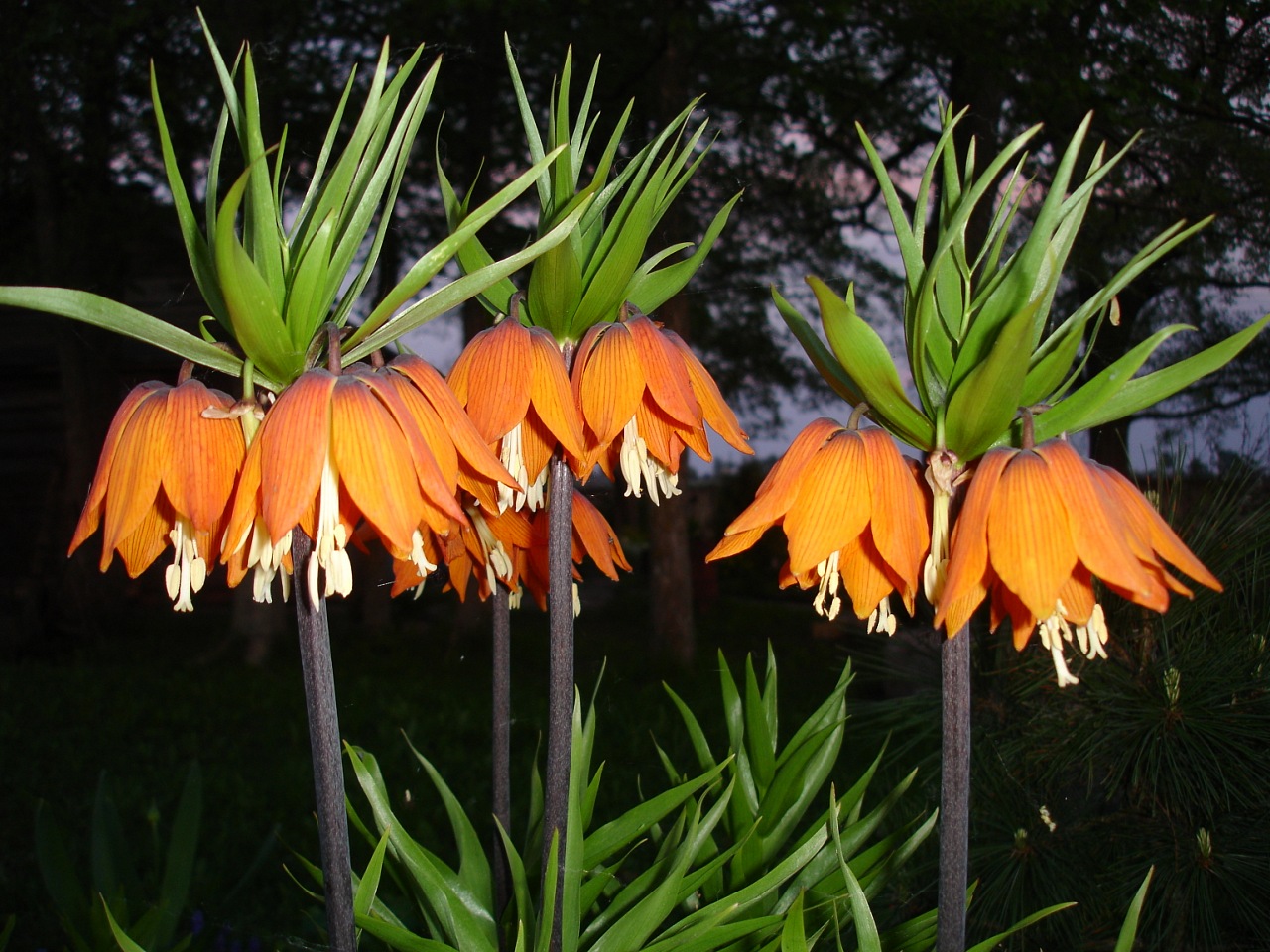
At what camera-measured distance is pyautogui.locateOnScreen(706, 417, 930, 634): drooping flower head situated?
2.68 ft

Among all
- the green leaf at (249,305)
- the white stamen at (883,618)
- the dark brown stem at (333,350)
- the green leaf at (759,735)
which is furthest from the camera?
the green leaf at (759,735)

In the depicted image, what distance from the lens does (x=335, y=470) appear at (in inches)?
31.5

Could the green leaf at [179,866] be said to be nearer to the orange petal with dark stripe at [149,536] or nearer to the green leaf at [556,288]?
the orange petal with dark stripe at [149,536]

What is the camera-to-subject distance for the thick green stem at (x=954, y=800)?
0.78 metres

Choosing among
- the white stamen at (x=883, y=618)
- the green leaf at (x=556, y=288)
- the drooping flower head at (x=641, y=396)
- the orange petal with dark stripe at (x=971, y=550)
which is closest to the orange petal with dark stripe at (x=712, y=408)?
the drooping flower head at (x=641, y=396)

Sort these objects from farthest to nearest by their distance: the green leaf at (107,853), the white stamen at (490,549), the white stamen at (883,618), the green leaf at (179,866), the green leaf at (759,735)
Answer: the green leaf at (107,853)
the green leaf at (179,866)
the green leaf at (759,735)
the white stamen at (490,549)
the white stamen at (883,618)

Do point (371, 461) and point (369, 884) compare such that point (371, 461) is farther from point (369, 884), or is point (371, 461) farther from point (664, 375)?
point (369, 884)

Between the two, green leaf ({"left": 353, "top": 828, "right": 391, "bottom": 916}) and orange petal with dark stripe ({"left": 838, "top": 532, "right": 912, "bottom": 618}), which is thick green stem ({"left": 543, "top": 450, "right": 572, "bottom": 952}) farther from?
A: orange petal with dark stripe ({"left": 838, "top": 532, "right": 912, "bottom": 618})

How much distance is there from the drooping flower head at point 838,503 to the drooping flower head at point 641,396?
5.6 inches

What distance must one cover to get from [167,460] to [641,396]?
43 cm

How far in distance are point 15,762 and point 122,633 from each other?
148 inches

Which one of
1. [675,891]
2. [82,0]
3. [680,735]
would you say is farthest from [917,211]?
[82,0]

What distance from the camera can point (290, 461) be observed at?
0.75 metres

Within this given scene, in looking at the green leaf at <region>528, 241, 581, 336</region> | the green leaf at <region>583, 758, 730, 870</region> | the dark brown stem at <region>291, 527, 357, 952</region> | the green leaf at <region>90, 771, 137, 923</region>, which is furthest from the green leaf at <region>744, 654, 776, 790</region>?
the green leaf at <region>90, 771, 137, 923</region>
